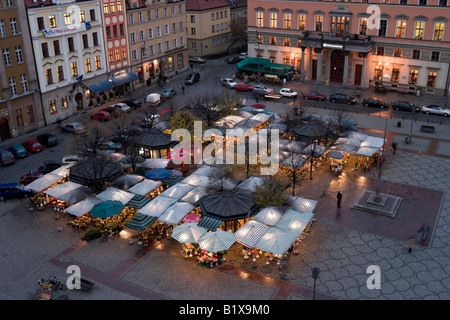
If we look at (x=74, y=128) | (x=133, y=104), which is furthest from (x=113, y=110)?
(x=74, y=128)

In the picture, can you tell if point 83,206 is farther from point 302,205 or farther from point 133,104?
point 133,104

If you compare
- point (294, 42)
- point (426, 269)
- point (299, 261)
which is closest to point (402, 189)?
point (426, 269)

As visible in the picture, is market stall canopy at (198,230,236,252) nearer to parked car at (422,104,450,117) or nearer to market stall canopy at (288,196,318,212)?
market stall canopy at (288,196,318,212)

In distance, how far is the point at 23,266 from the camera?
32.4 metres

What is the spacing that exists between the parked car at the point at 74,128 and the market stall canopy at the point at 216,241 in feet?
99.8

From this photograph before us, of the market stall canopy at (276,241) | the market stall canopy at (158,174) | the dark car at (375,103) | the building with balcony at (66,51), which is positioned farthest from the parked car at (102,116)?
the market stall canopy at (276,241)

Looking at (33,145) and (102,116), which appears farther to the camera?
(102,116)

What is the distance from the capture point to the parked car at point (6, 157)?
4883 cm

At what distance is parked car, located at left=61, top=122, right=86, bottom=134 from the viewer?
57219 millimetres

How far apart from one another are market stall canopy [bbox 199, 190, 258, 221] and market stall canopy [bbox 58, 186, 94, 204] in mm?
9909

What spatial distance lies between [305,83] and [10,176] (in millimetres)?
47048

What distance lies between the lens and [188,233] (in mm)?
32781

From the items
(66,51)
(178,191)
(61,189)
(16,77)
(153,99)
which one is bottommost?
(153,99)

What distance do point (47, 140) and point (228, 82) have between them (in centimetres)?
3172
